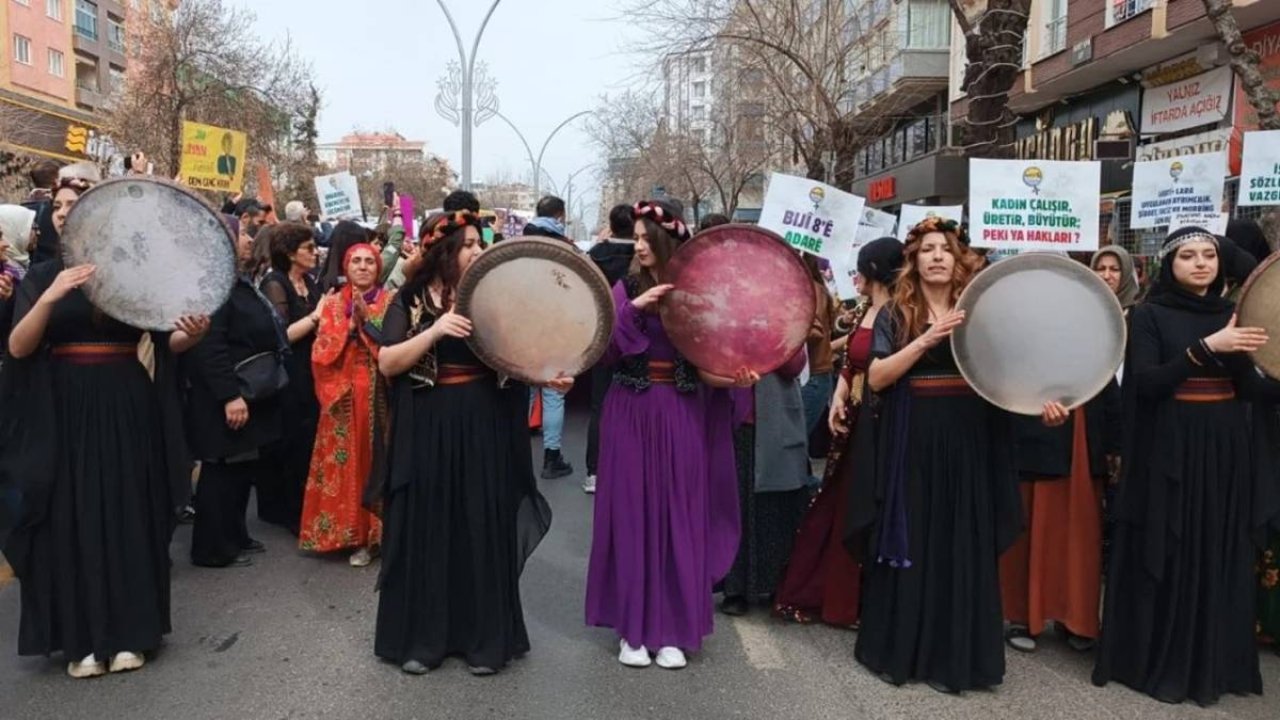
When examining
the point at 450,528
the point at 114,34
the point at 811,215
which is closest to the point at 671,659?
the point at 450,528

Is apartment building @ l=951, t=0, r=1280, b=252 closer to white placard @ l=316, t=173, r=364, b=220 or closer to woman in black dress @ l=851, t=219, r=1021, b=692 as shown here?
woman in black dress @ l=851, t=219, r=1021, b=692

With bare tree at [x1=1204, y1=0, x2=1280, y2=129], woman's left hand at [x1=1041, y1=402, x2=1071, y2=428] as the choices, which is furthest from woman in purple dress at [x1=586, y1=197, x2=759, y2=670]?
bare tree at [x1=1204, y1=0, x2=1280, y2=129]

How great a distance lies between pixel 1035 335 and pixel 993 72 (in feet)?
17.4

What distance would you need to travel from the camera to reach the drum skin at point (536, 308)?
151 inches

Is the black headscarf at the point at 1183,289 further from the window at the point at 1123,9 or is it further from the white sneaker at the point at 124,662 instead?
the window at the point at 1123,9

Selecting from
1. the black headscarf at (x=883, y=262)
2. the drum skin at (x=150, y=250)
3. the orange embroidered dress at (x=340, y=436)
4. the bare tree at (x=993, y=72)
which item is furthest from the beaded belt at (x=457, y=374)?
the bare tree at (x=993, y=72)

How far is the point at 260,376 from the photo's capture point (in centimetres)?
550

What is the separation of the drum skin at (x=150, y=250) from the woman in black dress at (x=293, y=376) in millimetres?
1972

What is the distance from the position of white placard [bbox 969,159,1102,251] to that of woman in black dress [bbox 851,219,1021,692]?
2169 mm

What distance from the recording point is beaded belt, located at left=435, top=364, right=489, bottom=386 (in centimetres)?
414

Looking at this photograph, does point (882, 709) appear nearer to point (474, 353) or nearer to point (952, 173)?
point (474, 353)

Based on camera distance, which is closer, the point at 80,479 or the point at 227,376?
the point at 80,479

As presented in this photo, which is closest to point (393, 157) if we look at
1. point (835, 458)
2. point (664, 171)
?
point (664, 171)

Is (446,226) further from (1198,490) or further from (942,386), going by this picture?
(1198,490)
